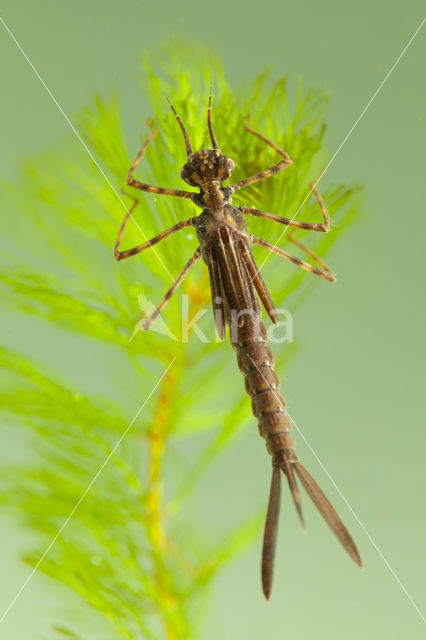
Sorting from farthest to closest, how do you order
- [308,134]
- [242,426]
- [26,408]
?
[242,426] < [308,134] < [26,408]

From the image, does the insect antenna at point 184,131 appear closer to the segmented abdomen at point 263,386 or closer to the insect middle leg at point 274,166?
the insect middle leg at point 274,166

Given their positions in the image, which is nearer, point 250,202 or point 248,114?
point 248,114

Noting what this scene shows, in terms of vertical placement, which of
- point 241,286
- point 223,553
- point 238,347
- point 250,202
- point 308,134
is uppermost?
point 308,134

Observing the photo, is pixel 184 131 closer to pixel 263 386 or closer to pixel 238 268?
pixel 238 268

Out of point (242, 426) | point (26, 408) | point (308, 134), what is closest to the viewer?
point (26, 408)

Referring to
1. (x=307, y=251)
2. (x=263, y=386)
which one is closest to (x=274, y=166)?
(x=307, y=251)

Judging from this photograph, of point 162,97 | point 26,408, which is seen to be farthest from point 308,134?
point 26,408

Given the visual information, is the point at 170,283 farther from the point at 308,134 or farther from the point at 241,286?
the point at 308,134

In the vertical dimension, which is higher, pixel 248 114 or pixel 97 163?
pixel 248 114
